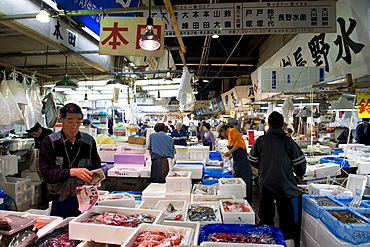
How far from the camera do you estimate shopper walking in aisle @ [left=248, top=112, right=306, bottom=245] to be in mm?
3354

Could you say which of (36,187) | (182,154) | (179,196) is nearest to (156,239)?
(179,196)

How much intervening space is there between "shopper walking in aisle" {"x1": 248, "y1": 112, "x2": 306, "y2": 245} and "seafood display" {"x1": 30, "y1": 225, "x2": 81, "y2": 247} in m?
2.67

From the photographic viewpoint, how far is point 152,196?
3.36 m

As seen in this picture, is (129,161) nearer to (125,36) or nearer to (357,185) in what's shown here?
(125,36)

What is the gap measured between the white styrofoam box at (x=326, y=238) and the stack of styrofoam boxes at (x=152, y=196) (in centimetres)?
204

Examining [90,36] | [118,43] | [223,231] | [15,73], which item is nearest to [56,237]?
[223,231]

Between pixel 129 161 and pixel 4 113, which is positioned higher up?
pixel 4 113

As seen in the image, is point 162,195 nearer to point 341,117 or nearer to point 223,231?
point 223,231

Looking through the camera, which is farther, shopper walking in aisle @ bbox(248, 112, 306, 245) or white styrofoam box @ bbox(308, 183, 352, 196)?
white styrofoam box @ bbox(308, 183, 352, 196)

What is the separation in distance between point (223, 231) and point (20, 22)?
14.1 feet

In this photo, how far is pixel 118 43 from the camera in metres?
3.88

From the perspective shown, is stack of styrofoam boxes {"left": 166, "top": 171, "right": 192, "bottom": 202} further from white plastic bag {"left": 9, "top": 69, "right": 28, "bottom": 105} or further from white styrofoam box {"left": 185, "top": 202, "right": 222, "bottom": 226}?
white plastic bag {"left": 9, "top": 69, "right": 28, "bottom": 105}

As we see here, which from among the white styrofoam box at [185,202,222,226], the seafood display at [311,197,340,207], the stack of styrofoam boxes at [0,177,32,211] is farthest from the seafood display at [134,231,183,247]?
the stack of styrofoam boxes at [0,177,32,211]

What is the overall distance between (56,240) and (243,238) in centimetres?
160
